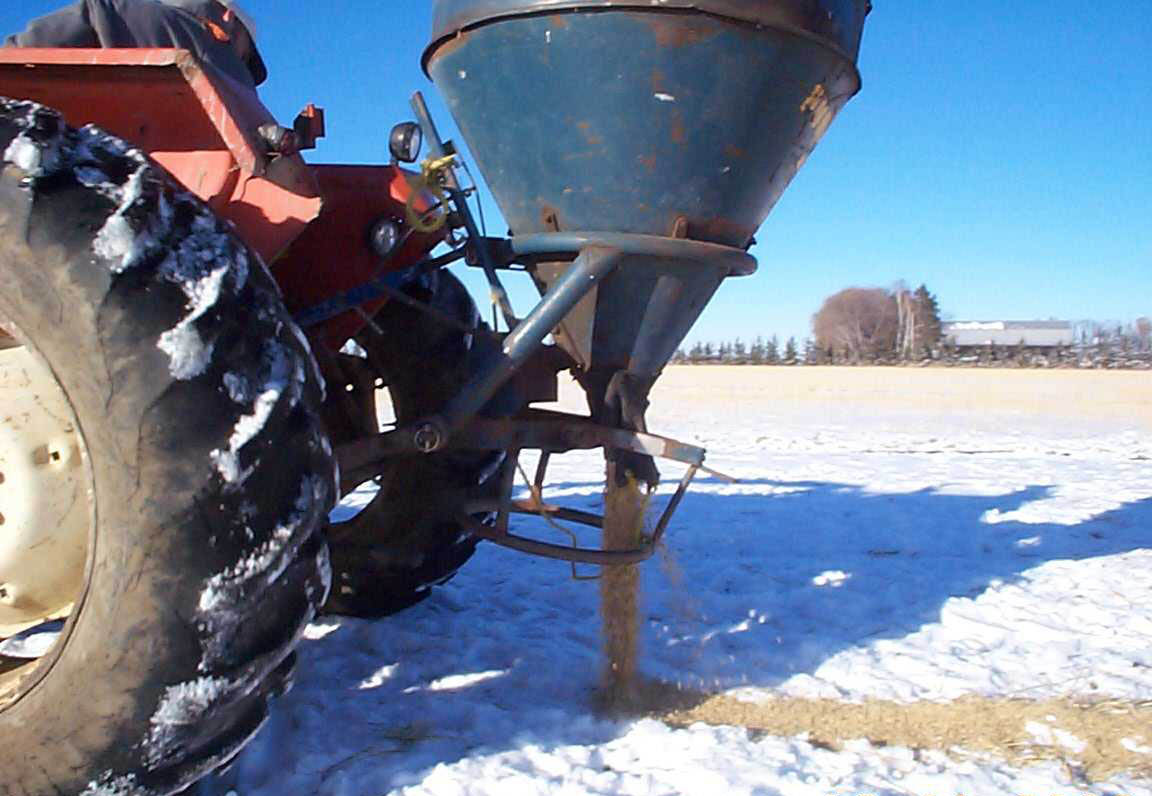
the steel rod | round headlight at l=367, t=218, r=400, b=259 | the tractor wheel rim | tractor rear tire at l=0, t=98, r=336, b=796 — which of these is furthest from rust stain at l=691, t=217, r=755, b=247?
the tractor wheel rim

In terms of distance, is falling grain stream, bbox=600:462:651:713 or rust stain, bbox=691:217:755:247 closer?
rust stain, bbox=691:217:755:247

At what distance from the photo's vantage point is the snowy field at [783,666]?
237 centimetres

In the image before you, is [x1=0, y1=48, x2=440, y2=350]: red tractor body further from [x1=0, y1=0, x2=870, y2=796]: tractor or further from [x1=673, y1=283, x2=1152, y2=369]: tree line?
[x1=673, y1=283, x2=1152, y2=369]: tree line

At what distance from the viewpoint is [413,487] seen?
335 cm

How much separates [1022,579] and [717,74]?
286cm

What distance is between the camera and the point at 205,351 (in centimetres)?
178

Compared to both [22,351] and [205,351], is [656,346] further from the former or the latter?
[22,351]

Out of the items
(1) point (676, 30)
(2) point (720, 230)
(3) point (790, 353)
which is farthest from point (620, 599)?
(3) point (790, 353)

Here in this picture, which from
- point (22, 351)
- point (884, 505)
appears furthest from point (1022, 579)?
point (22, 351)

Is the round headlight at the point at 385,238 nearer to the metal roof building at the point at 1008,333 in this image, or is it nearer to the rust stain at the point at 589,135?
the rust stain at the point at 589,135

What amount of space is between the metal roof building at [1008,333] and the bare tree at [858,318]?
15.1 ft

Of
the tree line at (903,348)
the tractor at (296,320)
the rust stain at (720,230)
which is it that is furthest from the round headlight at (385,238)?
the tree line at (903,348)

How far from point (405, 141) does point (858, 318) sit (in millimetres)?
67791

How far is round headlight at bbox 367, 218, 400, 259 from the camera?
279 cm
